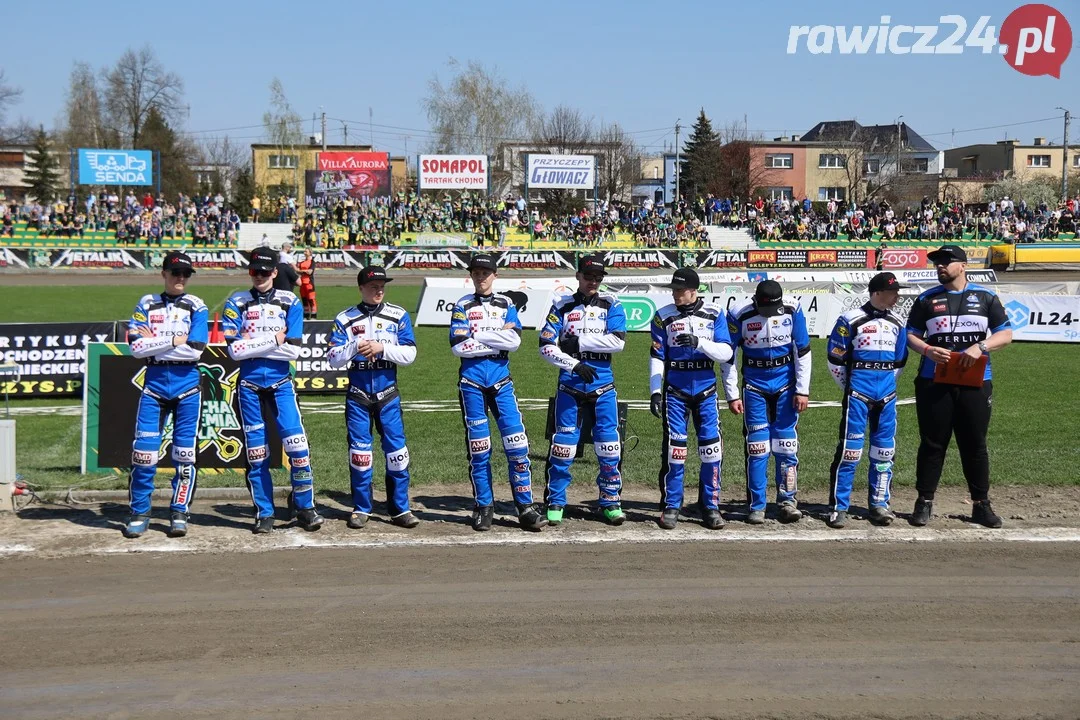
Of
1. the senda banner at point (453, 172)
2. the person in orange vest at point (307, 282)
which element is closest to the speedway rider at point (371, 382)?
the person in orange vest at point (307, 282)

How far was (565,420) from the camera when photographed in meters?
8.41

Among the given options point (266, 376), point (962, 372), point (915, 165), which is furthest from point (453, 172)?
point (915, 165)

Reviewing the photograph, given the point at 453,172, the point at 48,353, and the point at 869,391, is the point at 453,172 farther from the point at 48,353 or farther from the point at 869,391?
the point at 869,391

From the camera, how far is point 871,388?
28.0 feet

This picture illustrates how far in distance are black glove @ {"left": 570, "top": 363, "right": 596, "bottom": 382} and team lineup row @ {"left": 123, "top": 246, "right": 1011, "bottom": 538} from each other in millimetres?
26

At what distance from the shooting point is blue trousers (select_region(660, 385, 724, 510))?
844 centimetres

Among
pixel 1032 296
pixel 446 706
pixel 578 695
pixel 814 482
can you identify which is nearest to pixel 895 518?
pixel 814 482

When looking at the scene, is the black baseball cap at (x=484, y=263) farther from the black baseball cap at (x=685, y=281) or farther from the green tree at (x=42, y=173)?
the green tree at (x=42, y=173)

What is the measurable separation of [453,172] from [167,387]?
153ft

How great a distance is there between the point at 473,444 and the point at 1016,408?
9.76 meters

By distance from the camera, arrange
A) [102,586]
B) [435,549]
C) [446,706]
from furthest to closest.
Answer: [435,549], [102,586], [446,706]

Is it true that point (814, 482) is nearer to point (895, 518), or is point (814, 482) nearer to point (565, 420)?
point (895, 518)

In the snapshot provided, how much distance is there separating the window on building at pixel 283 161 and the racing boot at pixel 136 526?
212ft

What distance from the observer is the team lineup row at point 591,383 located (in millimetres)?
8164
